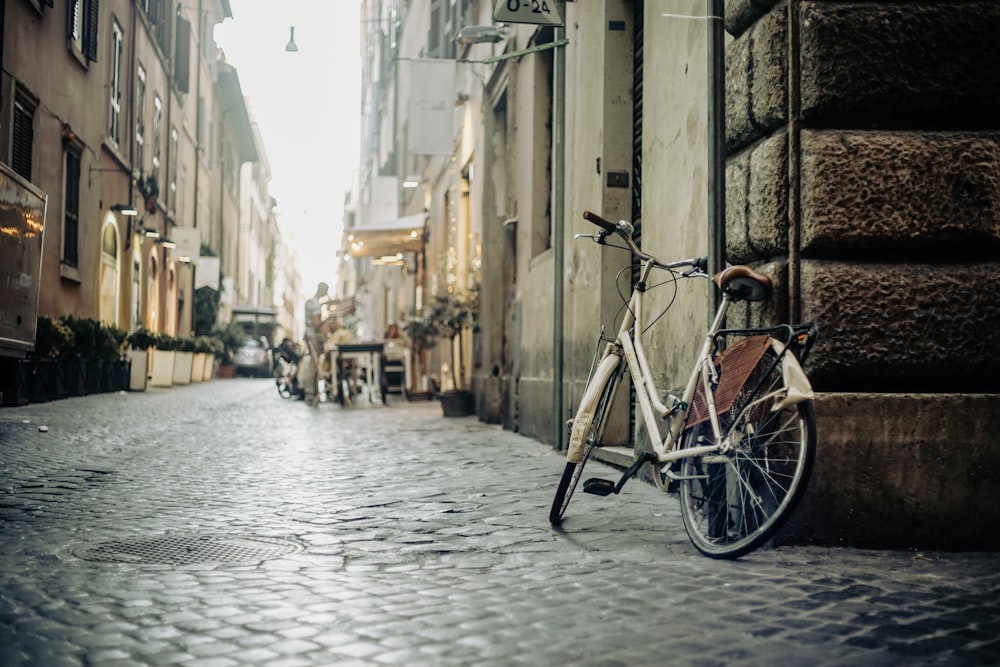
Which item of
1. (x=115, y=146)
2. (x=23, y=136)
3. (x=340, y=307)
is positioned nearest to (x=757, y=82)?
(x=23, y=136)

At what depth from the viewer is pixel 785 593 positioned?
10.8 feet

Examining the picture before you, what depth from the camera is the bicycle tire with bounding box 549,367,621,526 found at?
4586mm

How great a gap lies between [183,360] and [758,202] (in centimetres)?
2120

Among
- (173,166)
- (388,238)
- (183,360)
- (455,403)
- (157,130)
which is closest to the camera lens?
(455,403)

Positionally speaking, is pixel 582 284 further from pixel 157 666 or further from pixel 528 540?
pixel 157 666

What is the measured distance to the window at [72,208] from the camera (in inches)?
655

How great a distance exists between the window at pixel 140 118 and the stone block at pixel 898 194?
20068 mm

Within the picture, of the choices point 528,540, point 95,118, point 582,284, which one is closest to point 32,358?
point 95,118

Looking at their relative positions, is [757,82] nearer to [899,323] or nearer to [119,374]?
[899,323]

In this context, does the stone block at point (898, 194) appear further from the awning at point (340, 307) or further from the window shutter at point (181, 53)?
the window shutter at point (181, 53)

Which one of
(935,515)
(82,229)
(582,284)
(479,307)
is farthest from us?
(82,229)

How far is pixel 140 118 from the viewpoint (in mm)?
22641

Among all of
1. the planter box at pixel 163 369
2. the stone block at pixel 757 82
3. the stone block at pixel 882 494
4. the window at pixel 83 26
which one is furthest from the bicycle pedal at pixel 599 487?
the planter box at pixel 163 369

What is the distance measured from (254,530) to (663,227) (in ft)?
10.4
